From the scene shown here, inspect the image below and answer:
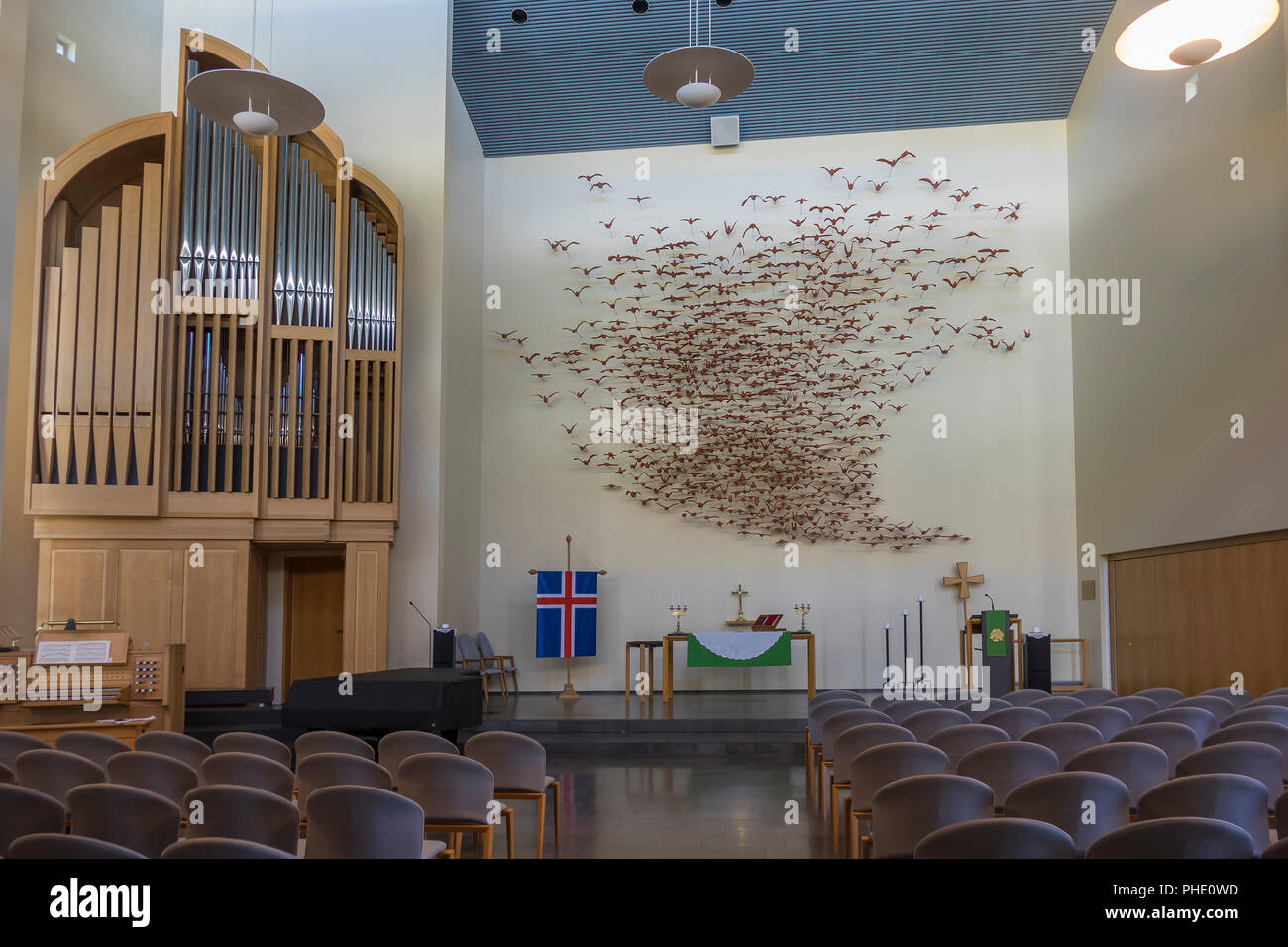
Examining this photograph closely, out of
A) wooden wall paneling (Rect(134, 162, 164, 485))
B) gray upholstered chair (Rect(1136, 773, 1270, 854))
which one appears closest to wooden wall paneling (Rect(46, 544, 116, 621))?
wooden wall paneling (Rect(134, 162, 164, 485))

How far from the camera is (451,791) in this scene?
3.72 meters

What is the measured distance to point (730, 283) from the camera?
11586mm

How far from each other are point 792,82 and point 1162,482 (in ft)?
18.2

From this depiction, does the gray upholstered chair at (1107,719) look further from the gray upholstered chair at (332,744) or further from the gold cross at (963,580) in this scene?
the gold cross at (963,580)

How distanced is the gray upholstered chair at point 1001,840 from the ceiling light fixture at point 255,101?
6.40 m

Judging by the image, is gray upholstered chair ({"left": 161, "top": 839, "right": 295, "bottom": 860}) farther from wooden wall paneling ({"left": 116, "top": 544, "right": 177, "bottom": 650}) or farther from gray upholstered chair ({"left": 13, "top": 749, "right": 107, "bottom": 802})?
wooden wall paneling ({"left": 116, "top": 544, "right": 177, "bottom": 650})

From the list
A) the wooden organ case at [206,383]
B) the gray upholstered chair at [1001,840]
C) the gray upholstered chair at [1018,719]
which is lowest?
the gray upholstered chair at [1018,719]

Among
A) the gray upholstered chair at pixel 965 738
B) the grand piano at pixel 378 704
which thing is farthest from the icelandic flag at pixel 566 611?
the gray upholstered chair at pixel 965 738

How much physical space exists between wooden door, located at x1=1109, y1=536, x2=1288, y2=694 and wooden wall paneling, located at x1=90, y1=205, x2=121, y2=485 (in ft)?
29.6

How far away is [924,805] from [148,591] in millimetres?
7675

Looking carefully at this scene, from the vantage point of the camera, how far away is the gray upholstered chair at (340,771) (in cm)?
353

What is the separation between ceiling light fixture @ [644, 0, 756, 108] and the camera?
6.82 meters

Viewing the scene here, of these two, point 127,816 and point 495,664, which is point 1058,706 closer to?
point 127,816
